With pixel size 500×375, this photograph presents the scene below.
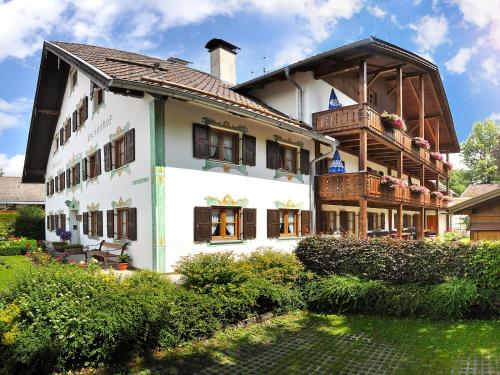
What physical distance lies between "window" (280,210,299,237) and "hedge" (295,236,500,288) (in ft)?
11.3

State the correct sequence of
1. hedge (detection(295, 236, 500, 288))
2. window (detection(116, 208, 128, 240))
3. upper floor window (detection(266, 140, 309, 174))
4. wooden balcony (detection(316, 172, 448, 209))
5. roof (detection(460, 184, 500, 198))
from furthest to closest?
roof (detection(460, 184, 500, 198)) → wooden balcony (detection(316, 172, 448, 209)) → upper floor window (detection(266, 140, 309, 174)) → window (detection(116, 208, 128, 240)) → hedge (detection(295, 236, 500, 288))

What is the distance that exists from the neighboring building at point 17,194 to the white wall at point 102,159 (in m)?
19.9

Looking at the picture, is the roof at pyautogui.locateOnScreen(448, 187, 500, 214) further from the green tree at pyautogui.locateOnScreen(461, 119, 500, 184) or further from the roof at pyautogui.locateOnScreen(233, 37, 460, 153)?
the green tree at pyautogui.locateOnScreen(461, 119, 500, 184)

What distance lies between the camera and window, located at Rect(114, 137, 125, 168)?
13.8 metres

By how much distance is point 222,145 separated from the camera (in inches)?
520

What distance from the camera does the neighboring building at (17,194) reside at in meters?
39.1

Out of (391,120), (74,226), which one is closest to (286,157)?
(391,120)

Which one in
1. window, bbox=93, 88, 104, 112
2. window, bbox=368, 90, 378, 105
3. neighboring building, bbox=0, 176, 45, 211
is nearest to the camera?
window, bbox=93, 88, 104, 112

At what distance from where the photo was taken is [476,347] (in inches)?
284

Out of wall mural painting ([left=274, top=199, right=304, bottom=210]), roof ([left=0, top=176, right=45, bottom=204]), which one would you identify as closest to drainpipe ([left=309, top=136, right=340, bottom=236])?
wall mural painting ([left=274, top=199, right=304, bottom=210])

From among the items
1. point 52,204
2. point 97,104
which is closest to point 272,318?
point 97,104

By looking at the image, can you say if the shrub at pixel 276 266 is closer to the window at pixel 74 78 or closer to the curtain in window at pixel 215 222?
the curtain in window at pixel 215 222

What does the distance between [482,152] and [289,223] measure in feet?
178

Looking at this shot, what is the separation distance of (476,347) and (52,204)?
26320mm
